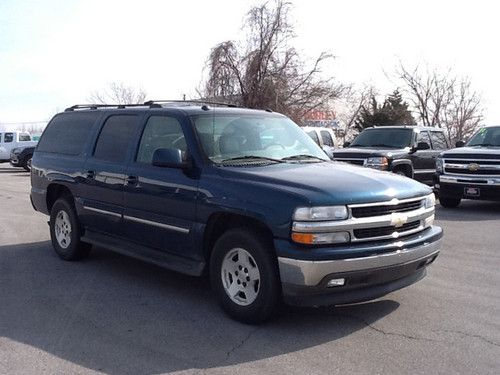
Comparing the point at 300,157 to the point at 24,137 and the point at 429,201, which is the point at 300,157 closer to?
the point at 429,201

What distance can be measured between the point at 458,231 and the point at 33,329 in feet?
23.7

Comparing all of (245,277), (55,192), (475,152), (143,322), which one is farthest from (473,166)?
(143,322)

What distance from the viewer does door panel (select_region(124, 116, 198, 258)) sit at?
5.42 meters

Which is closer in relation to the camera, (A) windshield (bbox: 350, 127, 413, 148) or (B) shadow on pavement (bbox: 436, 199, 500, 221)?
(B) shadow on pavement (bbox: 436, 199, 500, 221)

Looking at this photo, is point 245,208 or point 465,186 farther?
point 465,186

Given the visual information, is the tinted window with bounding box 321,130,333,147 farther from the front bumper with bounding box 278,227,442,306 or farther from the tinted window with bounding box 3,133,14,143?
the tinted window with bounding box 3,133,14,143

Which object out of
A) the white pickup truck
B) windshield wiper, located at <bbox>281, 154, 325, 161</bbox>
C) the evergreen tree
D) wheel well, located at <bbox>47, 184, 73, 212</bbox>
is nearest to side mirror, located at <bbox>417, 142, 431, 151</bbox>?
windshield wiper, located at <bbox>281, 154, 325, 161</bbox>

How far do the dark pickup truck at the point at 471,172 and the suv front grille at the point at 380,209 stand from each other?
754cm

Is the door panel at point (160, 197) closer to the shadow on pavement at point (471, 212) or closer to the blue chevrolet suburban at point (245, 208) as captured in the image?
the blue chevrolet suburban at point (245, 208)

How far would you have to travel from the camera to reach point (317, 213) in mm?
4480

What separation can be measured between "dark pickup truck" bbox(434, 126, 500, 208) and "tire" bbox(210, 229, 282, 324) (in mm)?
8447

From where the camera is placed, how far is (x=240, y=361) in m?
4.17

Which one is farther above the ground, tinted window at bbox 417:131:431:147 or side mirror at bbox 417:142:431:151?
tinted window at bbox 417:131:431:147

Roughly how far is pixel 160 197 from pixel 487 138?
32.0ft
